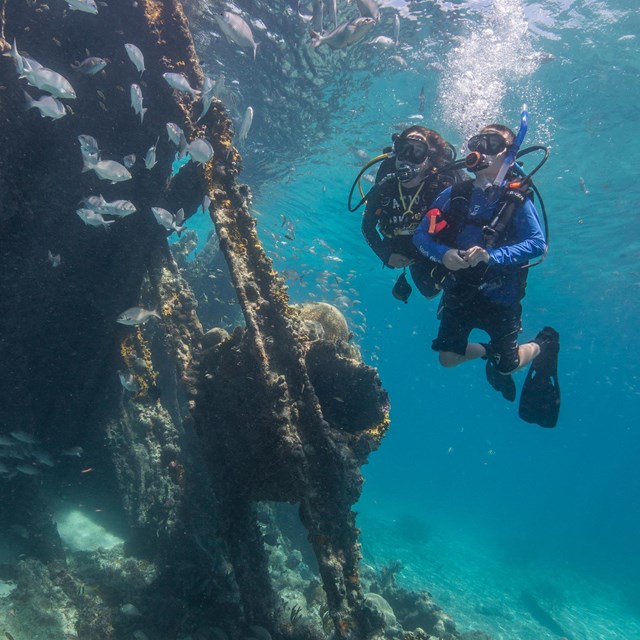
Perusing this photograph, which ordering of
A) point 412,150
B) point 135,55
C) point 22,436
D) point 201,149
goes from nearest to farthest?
point 201,149 → point 135,55 → point 412,150 → point 22,436

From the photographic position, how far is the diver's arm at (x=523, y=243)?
14.8 feet

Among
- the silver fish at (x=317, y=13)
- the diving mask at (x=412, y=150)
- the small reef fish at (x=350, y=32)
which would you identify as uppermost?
the silver fish at (x=317, y=13)

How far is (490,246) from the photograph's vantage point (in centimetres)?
482

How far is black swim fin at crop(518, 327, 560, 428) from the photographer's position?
5.94 m

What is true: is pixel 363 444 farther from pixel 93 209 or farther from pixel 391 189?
pixel 93 209

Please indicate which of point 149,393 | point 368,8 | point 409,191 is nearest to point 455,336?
point 409,191

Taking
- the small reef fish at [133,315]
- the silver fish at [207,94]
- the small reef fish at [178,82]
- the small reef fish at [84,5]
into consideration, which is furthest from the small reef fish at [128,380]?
the small reef fish at [84,5]

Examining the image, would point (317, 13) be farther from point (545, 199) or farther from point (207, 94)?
point (545, 199)

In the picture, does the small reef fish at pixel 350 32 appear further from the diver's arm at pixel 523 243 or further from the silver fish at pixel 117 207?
the silver fish at pixel 117 207

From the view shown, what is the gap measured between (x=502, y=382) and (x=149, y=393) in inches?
233

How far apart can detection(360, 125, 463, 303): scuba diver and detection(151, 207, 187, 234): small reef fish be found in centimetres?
313

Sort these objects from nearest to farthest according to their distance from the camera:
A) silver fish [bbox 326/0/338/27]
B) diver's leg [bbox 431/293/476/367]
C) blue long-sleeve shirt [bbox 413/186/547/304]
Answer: blue long-sleeve shirt [bbox 413/186/547/304] → diver's leg [bbox 431/293/476/367] → silver fish [bbox 326/0/338/27]

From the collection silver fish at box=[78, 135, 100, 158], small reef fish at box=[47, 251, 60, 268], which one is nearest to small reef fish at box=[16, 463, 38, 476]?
small reef fish at box=[47, 251, 60, 268]

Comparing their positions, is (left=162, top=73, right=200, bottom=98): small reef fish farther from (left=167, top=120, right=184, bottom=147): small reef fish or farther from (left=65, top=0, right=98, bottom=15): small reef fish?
(left=65, top=0, right=98, bottom=15): small reef fish
